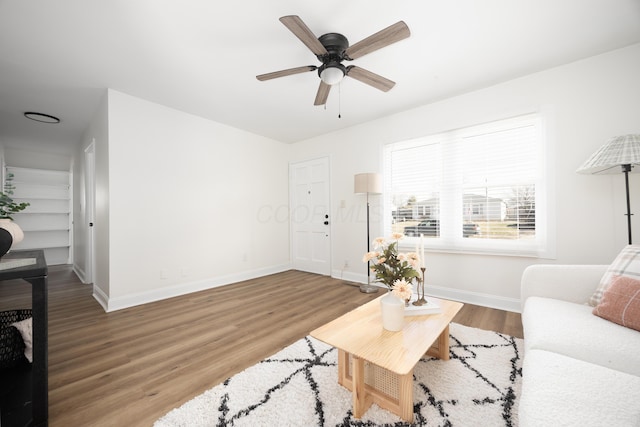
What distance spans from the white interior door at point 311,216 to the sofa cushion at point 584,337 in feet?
10.4

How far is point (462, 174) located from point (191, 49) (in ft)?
10.6

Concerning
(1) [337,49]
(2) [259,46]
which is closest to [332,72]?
(1) [337,49]

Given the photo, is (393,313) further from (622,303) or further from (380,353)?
(622,303)

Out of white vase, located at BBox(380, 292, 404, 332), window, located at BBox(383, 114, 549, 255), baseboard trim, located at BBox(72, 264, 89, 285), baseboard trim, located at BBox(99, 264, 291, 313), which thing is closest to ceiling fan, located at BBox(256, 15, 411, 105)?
window, located at BBox(383, 114, 549, 255)

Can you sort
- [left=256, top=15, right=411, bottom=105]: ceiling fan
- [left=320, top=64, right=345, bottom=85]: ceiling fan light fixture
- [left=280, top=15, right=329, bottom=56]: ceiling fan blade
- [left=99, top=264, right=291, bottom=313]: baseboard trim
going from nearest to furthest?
[left=280, top=15, right=329, bottom=56]: ceiling fan blade < [left=256, top=15, right=411, bottom=105]: ceiling fan < [left=320, top=64, right=345, bottom=85]: ceiling fan light fixture < [left=99, top=264, right=291, bottom=313]: baseboard trim

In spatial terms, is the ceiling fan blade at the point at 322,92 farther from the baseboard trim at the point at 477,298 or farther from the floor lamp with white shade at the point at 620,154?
the baseboard trim at the point at 477,298

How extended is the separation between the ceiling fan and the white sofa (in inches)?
77.6

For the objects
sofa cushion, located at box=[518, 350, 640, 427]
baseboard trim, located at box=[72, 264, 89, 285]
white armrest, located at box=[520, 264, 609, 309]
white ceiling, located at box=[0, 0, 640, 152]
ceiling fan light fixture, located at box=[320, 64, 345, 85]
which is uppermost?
white ceiling, located at box=[0, 0, 640, 152]

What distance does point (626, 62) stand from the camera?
222cm

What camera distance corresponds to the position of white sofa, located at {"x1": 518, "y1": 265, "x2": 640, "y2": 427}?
0.79m

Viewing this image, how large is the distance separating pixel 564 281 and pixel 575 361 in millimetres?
970

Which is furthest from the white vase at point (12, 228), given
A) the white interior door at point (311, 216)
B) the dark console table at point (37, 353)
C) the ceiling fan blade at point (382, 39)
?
the white interior door at point (311, 216)

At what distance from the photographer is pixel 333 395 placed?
143 centimetres

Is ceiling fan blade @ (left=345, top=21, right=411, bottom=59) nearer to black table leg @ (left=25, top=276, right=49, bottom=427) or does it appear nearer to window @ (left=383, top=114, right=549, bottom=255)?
window @ (left=383, top=114, right=549, bottom=255)
